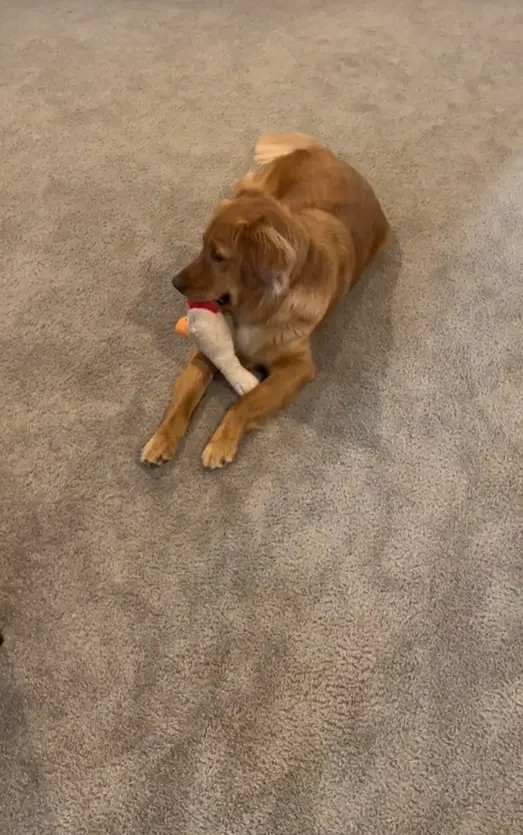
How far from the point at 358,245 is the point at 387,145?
0.77 metres

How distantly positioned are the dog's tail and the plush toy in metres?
0.75

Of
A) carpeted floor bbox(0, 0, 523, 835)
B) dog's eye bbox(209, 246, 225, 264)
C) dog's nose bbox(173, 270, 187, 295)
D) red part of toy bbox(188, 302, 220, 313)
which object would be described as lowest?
carpeted floor bbox(0, 0, 523, 835)

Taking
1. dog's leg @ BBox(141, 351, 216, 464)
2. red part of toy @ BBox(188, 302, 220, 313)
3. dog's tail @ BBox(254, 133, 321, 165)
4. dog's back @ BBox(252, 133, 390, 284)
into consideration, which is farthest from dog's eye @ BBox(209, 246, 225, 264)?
dog's tail @ BBox(254, 133, 321, 165)

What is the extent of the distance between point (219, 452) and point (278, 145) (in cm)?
114

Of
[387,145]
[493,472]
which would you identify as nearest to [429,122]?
[387,145]

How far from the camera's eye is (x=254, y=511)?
1.76 m

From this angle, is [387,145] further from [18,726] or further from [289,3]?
[18,726]

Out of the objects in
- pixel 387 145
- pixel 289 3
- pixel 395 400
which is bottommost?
pixel 395 400

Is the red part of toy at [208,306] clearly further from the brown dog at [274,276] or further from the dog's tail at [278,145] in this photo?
the dog's tail at [278,145]

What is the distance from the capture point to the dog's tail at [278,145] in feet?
7.85

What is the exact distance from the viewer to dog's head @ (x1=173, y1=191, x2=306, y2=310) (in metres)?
1.72

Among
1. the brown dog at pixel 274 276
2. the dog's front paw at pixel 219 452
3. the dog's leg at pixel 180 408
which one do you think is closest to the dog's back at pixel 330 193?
the brown dog at pixel 274 276

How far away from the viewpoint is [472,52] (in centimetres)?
321

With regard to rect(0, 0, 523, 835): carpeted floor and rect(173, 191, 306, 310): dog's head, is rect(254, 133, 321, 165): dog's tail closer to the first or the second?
rect(0, 0, 523, 835): carpeted floor
